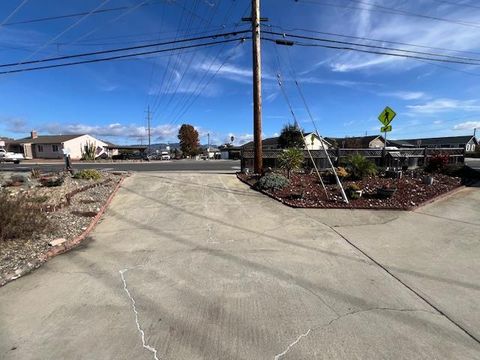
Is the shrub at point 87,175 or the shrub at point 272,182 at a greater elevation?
the shrub at point 87,175

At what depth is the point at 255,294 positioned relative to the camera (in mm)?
4762

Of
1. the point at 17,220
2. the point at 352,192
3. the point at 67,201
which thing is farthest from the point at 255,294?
the point at 67,201

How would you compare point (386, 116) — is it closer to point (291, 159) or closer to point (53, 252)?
point (291, 159)

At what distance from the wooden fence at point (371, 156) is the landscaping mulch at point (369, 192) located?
5.99 ft

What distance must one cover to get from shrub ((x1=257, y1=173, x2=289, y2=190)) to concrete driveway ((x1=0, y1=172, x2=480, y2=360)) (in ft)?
12.6

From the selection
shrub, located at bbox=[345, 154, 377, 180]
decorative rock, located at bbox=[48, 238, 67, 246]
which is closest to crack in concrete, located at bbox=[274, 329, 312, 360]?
decorative rock, located at bbox=[48, 238, 67, 246]

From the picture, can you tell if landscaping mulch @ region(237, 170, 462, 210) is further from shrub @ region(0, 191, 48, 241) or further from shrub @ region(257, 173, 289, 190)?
shrub @ region(0, 191, 48, 241)

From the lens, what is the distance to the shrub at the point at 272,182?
1280 cm

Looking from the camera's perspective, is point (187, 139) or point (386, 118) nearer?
point (386, 118)

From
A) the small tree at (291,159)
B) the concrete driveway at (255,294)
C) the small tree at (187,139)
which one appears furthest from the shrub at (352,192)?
the small tree at (187,139)

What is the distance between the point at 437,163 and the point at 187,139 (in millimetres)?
64701

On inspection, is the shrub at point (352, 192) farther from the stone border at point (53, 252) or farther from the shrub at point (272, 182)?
the stone border at point (53, 252)

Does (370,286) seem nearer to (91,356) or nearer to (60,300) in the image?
(91,356)

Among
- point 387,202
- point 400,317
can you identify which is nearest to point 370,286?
point 400,317
